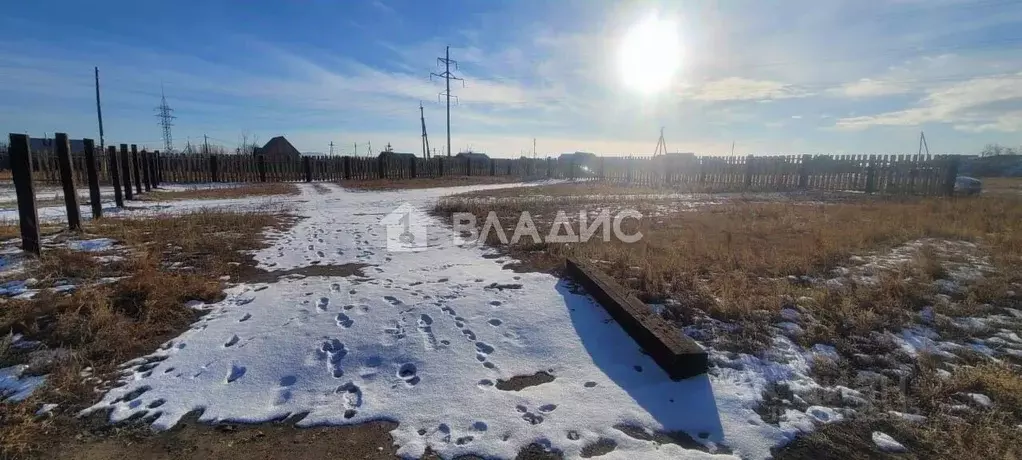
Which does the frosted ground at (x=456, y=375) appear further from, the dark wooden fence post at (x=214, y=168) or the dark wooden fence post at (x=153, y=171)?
the dark wooden fence post at (x=214, y=168)

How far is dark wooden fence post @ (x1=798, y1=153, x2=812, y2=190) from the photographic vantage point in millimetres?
20500

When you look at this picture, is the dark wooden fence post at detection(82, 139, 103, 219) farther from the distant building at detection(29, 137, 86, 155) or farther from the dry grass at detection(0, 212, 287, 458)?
the dry grass at detection(0, 212, 287, 458)

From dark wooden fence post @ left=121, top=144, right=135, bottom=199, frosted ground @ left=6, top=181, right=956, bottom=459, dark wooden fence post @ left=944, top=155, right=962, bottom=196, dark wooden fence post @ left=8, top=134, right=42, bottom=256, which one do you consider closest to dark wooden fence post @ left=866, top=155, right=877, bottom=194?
dark wooden fence post @ left=944, top=155, right=962, bottom=196

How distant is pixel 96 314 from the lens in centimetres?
370

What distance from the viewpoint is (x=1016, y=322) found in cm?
401

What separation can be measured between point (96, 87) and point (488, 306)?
43.6 metres

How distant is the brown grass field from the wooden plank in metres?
0.38

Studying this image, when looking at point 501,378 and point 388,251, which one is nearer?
point 501,378

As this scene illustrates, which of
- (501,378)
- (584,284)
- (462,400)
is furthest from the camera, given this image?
(584,284)

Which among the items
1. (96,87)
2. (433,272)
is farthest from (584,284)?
(96,87)

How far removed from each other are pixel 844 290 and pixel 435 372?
442 cm

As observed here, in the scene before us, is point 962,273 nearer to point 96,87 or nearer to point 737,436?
point 737,436

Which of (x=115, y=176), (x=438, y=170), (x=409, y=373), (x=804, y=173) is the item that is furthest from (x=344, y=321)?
(x=438, y=170)

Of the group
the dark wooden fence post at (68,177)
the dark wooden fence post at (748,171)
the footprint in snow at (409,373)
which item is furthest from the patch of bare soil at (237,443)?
the dark wooden fence post at (748,171)
